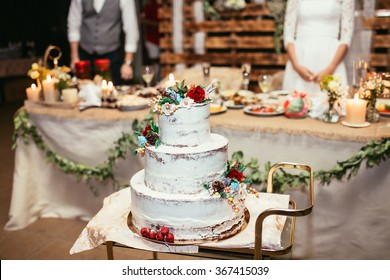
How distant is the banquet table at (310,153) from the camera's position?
2396mm

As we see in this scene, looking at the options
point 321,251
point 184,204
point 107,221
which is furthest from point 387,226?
point 107,221

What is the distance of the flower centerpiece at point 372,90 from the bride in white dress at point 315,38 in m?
0.86

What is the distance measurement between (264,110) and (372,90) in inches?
26.4

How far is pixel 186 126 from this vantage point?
5.40 ft

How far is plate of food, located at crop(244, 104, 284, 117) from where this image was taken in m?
2.72

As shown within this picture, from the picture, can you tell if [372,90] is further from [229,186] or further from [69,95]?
[69,95]

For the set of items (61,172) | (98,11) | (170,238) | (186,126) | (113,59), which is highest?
(98,11)

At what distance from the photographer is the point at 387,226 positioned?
2.42 meters

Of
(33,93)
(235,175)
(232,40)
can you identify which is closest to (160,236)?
(235,175)

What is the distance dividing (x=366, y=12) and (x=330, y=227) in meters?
3.18

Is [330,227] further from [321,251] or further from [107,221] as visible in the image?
[107,221]

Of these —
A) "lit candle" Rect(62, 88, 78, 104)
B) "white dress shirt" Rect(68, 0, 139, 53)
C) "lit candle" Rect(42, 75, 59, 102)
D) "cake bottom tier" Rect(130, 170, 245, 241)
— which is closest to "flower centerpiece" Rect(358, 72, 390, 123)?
"cake bottom tier" Rect(130, 170, 245, 241)

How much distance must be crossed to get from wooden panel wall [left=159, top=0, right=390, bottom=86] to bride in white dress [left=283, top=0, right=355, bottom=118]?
1.54 metres

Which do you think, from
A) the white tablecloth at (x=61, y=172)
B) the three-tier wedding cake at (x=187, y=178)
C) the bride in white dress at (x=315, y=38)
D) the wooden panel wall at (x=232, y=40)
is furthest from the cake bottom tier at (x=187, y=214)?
the wooden panel wall at (x=232, y=40)
